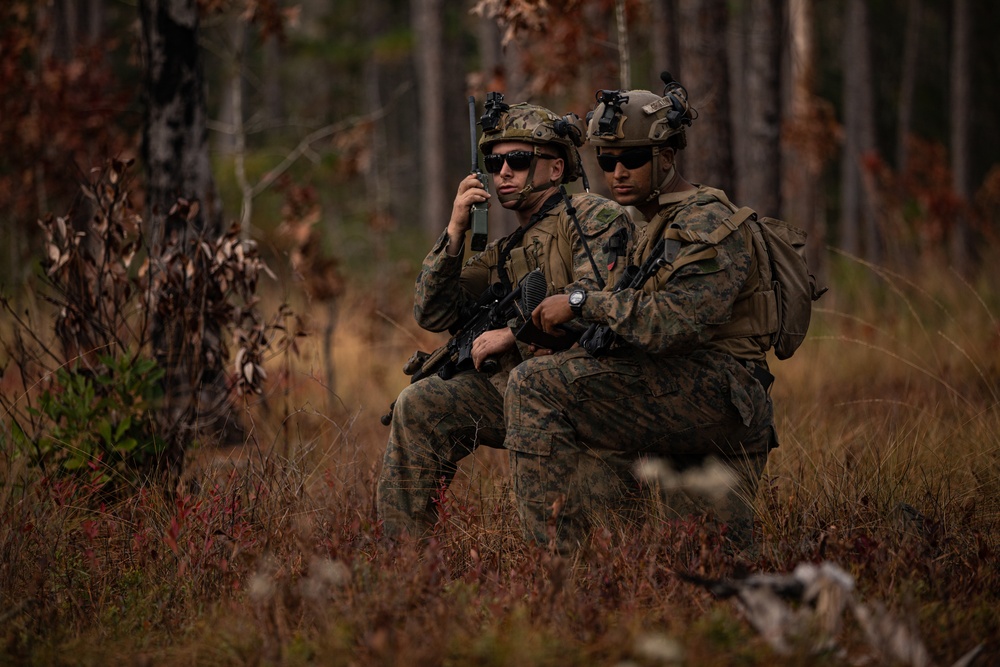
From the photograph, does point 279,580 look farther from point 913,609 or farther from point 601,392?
point 913,609

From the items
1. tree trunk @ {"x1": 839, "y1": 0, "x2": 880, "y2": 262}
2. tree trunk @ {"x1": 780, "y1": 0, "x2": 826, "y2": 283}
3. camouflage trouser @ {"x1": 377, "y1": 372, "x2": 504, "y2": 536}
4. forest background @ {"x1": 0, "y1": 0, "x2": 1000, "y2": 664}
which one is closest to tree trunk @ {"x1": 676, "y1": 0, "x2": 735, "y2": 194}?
forest background @ {"x1": 0, "y1": 0, "x2": 1000, "y2": 664}

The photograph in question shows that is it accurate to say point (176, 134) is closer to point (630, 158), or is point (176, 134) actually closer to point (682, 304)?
point (630, 158)

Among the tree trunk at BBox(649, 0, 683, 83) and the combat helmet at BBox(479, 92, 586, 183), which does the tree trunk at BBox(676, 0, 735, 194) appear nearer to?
the tree trunk at BBox(649, 0, 683, 83)

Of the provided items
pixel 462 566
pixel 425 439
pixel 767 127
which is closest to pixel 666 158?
pixel 425 439

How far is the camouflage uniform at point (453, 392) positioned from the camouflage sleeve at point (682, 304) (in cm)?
42

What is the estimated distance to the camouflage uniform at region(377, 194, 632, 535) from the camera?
4.44 meters

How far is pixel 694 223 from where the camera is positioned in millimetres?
3955

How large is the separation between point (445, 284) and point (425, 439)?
0.68m

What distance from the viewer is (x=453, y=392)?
4.52m

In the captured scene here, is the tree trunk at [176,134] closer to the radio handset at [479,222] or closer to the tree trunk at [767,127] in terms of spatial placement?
the radio handset at [479,222]

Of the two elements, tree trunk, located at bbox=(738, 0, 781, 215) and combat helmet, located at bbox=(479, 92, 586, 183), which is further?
tree trunk, located at bbox=(738, 0, 781, 215)

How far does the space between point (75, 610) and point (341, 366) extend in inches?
223

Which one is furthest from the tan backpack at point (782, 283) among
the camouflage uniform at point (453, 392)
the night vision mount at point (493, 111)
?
the night vision mount at point (493, 111)

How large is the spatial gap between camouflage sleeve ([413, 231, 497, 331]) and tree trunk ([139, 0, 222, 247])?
2009 mm
